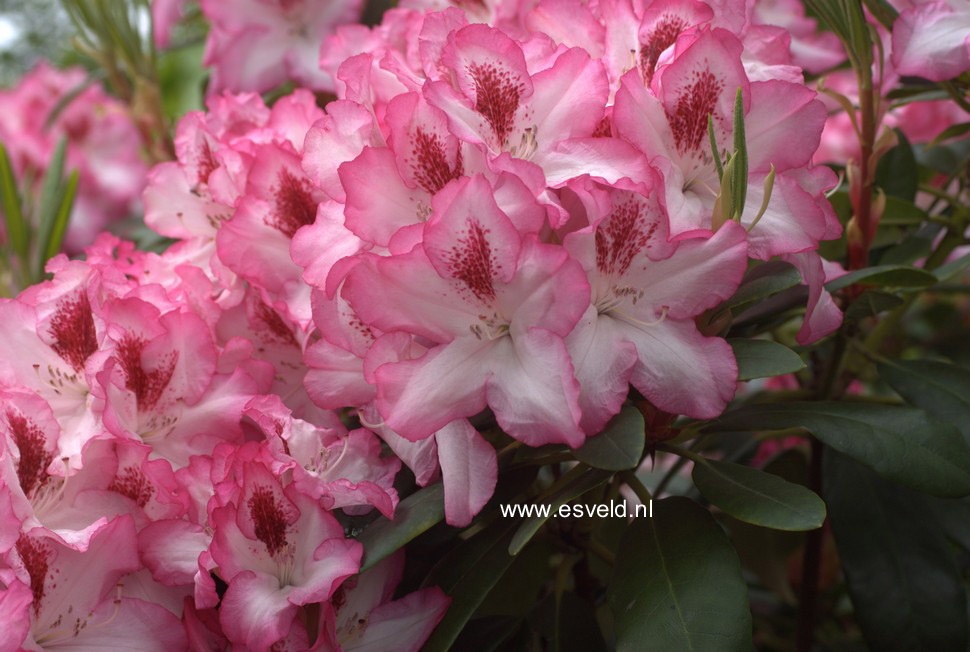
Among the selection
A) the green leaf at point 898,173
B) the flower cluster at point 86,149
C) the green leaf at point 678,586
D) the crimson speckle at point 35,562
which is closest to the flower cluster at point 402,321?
the crimson speckle at point 35,562

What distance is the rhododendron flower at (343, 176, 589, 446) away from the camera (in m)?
0.60

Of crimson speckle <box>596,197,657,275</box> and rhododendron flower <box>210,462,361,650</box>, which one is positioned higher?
crimson speckle <box>596,197,657,275</box>

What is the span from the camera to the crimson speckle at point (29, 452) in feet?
2.26

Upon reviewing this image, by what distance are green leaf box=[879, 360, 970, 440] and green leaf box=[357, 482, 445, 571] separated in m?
0.48

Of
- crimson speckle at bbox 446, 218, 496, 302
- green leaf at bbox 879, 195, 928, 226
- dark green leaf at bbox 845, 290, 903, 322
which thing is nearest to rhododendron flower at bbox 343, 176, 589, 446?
crimson speckle at bbox 446, 218, 496, 302

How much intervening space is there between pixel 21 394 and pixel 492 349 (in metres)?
0.36

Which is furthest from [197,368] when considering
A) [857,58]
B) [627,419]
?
[857,58]

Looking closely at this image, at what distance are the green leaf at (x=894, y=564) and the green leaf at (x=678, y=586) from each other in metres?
0.25

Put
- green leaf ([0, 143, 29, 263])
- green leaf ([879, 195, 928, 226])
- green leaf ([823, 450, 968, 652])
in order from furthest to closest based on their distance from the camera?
green leaf ([0, 143, 29, 263])
green leaf ([879, 195, 928, 226])
green leaf ([823, 450, 968, 652])

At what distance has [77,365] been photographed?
2.47ft

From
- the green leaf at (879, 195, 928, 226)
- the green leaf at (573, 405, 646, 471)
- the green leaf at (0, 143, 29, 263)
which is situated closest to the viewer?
the green leaf at (573, 405, 646, 471)

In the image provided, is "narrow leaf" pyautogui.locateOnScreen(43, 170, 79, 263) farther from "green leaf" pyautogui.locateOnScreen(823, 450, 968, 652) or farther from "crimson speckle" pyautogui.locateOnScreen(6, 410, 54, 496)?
"green leaf" pyautogui.locateOnScreen(823, 450, 968, 652)

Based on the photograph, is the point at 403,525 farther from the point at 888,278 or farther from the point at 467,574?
the point at 888,278

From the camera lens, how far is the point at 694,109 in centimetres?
68
